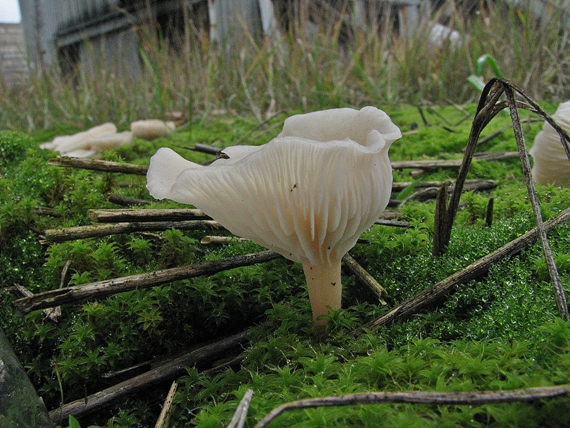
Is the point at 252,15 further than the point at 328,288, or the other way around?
the point at 252,15

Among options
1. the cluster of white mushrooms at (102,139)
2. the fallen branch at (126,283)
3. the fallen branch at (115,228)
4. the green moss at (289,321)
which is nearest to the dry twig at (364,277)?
the green moss at (289,321)

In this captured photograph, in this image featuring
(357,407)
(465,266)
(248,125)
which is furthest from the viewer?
(248,125)

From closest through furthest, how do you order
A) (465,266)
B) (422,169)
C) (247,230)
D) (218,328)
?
(247,230)
(465,266)
(218,328)
(422,169)

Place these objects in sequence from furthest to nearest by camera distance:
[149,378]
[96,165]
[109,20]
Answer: [109,20]
[96,165]
[149,378]

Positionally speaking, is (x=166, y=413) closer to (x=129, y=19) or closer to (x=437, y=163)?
(x=437, y=163)

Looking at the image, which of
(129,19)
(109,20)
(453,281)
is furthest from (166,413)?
(109,20)

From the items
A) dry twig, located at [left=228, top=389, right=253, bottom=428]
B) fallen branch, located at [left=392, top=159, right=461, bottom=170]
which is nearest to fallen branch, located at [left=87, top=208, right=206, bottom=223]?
dry twig, located at [left=228, top=389, right=253, bottom=428]

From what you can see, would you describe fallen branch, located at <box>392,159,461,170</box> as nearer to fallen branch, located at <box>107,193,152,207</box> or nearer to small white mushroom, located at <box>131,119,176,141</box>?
fallen branch, located at <box>107,193,152,207</box>

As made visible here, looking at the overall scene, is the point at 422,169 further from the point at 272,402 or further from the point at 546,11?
the point at 546,11

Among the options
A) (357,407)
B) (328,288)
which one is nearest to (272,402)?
(357,407)
